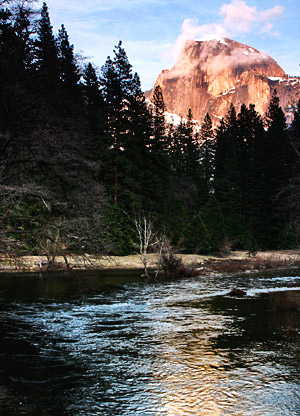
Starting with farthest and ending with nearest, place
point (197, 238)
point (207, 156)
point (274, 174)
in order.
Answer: point (207, 156) < point (274, 174) < point (197, 238)

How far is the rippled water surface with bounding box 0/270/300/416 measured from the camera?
830 cm

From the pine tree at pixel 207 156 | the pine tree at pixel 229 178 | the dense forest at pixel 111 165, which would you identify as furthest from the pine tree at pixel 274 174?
the pine tree at pixel 207 156

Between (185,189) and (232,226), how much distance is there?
1069 centimetres

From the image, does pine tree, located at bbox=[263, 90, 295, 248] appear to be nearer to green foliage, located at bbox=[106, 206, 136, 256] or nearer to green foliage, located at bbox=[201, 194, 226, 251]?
green foliage, located at bbox=[201, 194, 226, 251]

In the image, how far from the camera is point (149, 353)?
11.7m

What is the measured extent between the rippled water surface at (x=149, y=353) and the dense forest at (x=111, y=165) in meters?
2.88

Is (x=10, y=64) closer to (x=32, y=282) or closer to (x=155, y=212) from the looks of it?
(x=32, y=282)

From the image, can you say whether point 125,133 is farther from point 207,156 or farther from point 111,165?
point 207,156

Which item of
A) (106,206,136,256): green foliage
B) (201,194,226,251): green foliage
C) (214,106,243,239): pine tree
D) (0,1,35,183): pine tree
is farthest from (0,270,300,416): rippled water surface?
(214,106,243,239): pine tree

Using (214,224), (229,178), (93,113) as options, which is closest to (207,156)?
(229,178)

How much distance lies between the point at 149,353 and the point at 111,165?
35.8m

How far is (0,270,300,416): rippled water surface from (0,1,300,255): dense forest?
9.45 ft

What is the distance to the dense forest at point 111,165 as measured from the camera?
14.5m

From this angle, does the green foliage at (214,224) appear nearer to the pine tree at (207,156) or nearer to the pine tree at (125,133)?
the pine tree at (125,133)
